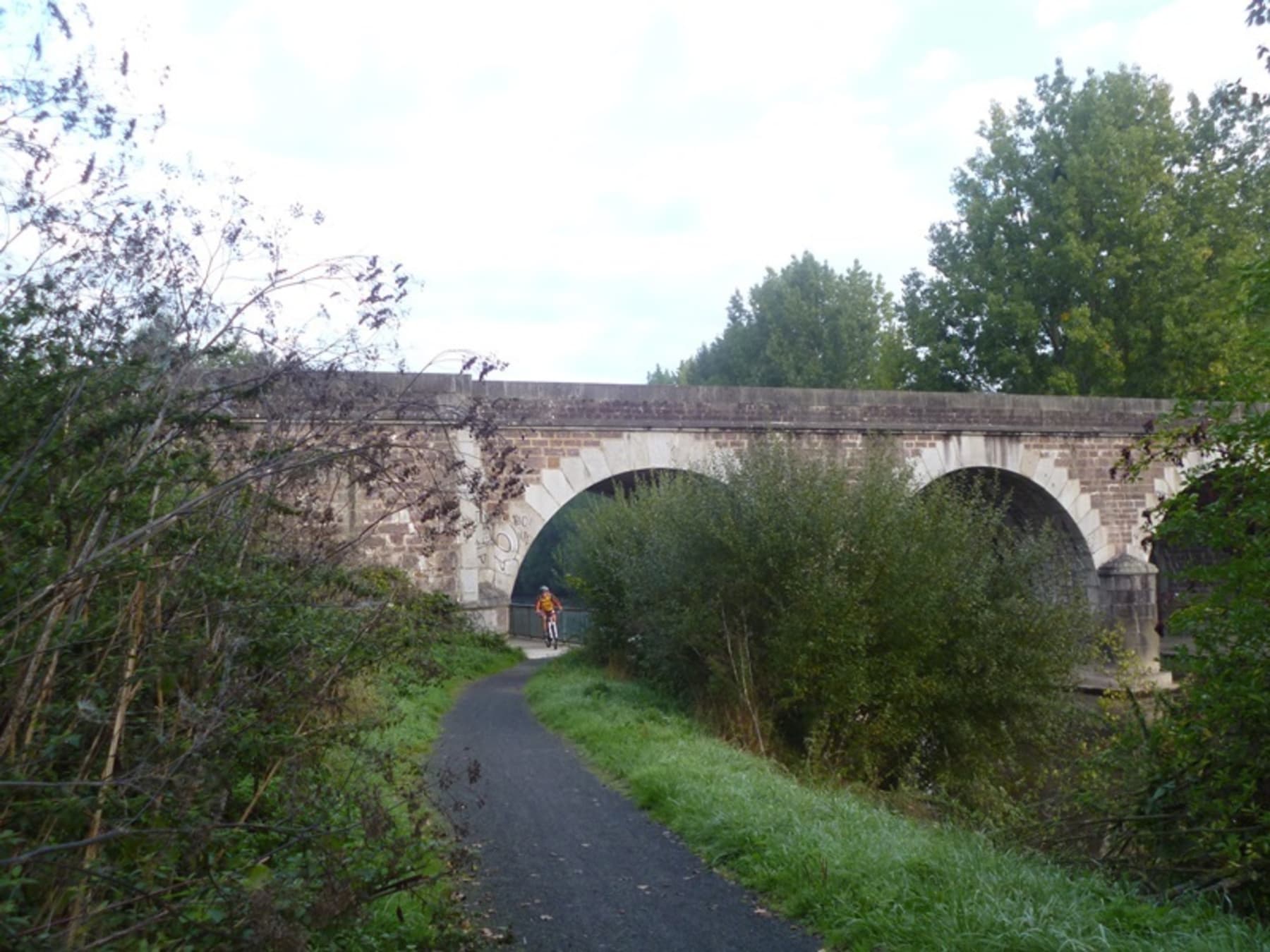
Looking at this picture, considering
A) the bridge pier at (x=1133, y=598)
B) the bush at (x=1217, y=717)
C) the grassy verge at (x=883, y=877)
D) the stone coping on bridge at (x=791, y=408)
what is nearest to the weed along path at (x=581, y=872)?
the grassy verge at (x=883, y=877)

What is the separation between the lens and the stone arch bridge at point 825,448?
54.1 feet

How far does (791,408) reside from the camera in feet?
59.1

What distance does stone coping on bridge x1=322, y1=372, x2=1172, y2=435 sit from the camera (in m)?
16.6

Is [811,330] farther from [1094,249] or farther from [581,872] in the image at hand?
[581,872]

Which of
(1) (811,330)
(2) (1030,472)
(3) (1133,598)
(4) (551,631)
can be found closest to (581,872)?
(2) (1030,472)

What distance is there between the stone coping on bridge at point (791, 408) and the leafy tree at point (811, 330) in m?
19.5

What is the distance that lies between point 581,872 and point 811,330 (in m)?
36.2

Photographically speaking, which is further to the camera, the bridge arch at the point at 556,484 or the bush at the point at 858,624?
the bridge arch at the point at 556,484

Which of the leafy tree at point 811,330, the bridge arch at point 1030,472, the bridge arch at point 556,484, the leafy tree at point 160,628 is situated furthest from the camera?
the leafy tree at point 811,330

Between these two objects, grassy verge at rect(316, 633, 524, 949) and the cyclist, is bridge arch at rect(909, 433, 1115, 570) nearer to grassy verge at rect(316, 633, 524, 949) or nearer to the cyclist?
the cyclist

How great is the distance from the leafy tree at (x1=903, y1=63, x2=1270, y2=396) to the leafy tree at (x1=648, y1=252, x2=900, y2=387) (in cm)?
1153

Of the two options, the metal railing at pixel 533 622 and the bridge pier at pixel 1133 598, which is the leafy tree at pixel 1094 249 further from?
the metal railing at pixel 533 622

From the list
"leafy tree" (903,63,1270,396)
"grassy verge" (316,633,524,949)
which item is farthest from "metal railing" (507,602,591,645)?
"grassy verge" (316,633,524,949)

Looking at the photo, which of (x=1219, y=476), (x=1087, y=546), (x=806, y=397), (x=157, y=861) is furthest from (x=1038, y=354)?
(x=157, y=861)
